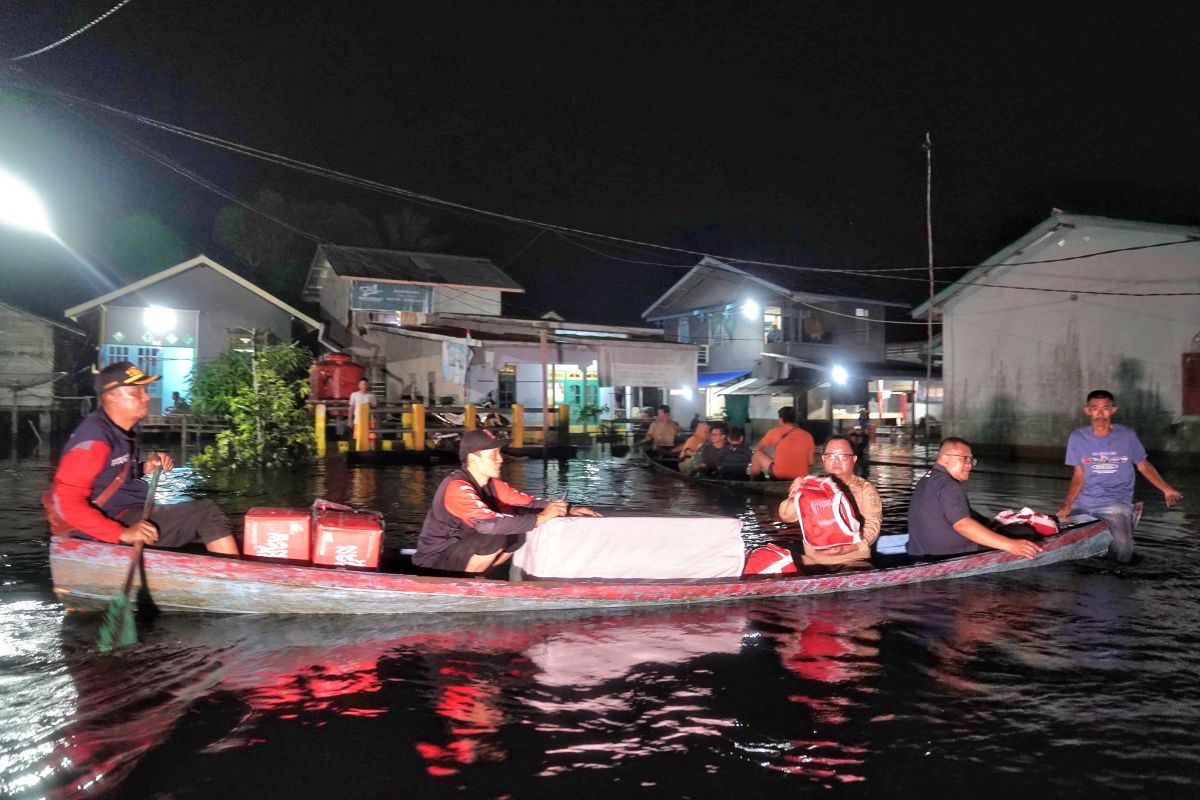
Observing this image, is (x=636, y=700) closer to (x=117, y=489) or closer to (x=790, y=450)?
(x=117, y=489)

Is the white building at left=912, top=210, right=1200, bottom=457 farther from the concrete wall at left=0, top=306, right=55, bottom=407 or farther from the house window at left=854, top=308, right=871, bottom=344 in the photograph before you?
the concrete wall at left=0, top=306, right=55, bottom=407

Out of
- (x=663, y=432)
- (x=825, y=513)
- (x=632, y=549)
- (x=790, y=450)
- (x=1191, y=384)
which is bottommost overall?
(x=632, y=549)

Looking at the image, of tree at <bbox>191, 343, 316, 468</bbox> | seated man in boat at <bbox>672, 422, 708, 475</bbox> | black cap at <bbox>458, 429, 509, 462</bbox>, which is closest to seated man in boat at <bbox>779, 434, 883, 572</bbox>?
black cap at <bbox>458, 429, 509, 462</bbox>

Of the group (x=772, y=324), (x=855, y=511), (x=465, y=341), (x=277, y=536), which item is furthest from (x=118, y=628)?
(x=772, y=324)

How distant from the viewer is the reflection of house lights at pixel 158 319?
30.7 m

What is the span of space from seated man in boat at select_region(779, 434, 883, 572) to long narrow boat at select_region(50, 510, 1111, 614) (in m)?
0.42

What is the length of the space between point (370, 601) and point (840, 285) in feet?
99.7

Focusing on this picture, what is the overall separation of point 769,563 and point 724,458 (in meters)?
7.82

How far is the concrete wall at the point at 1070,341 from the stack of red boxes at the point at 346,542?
67.2 feet

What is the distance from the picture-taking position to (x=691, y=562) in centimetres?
704

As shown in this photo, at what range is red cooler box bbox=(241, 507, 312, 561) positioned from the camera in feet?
22.3

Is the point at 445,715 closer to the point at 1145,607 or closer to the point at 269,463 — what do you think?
the point at 1145,607

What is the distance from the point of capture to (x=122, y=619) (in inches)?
244

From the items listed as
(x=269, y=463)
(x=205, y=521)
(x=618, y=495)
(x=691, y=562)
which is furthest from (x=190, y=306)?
(x=691, y=562)
